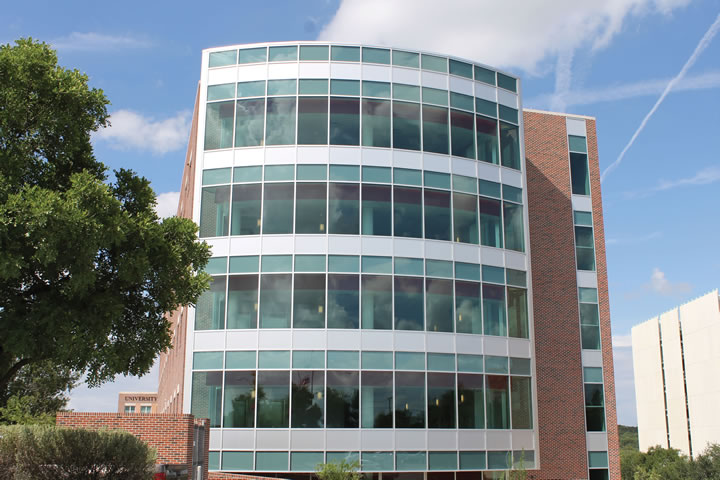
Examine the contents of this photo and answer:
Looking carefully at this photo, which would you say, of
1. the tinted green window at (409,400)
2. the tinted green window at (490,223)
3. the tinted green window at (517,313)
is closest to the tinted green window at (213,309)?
the tinted green window at (409,400)

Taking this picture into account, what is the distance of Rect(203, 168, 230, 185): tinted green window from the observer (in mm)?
31828

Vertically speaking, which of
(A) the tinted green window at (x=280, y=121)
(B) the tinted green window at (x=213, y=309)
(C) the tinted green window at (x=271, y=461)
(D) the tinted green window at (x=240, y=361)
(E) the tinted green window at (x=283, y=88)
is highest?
(E) the tinted green window at (x=283, y=88)

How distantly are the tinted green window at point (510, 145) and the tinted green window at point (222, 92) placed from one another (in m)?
12.4

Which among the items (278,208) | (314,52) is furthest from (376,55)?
(278,208)

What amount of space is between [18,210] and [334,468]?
54.4ft

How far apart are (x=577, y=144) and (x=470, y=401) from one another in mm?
16312

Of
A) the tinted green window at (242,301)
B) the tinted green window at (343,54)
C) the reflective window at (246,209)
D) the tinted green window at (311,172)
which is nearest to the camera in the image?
the tinted green window at (242,301)

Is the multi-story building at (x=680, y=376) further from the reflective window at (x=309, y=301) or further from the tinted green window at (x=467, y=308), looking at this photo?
the reflective window at (x=309, y=301)

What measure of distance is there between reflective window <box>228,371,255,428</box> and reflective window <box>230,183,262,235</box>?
5.85 metres

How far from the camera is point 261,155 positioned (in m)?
31.7

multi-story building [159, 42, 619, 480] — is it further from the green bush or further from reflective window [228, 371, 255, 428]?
the green bush

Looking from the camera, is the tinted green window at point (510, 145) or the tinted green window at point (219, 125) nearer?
the tinted green window at point (219, 125)

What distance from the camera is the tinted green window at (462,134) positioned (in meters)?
33.5

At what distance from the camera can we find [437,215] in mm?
32312
